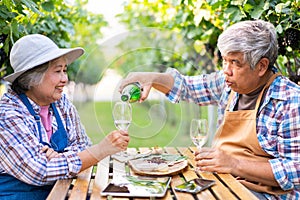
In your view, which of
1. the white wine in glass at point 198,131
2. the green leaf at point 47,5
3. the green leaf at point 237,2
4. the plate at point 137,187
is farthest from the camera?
the green leaf at point 47,5

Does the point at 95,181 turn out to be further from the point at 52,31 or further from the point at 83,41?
the point at 83,41

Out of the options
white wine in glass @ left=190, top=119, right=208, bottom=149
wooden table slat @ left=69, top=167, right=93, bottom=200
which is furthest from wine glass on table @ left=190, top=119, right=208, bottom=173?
wooden table slat @ left=69, top=167, right=93, bottom=200

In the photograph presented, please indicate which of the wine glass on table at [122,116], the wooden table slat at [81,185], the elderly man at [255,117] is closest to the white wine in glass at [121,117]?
→ the wine glass on table at [122,116]

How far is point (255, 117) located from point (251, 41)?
1.21 ft

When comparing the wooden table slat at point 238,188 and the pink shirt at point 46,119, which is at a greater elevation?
the pink shirt at point 46,119

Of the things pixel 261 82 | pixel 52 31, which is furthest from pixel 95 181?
pixel 52 31

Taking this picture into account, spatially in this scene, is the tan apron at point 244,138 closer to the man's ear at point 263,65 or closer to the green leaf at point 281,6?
the man's ear at point 263,65

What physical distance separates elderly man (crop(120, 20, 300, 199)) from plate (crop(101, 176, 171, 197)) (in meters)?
0.31

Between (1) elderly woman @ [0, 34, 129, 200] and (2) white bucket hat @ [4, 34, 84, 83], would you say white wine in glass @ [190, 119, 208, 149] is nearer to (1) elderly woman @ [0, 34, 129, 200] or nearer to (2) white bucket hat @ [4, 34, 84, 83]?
(1) elderly woman @ [0, 34, 129, 200]

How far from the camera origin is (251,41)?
2.30m

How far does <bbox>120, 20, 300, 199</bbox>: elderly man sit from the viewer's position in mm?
2188

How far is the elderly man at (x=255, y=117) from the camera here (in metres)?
2.19

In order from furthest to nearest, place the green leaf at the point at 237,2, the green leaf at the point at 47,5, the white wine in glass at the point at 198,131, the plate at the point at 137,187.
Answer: the green leaf at the point at 47,5, the green leaf at the point at 237,2, the white wine in glass at the point at 198,131, the plate at the point at 137,187

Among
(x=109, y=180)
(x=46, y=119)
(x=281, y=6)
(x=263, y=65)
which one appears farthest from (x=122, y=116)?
(x=281, y=6)
